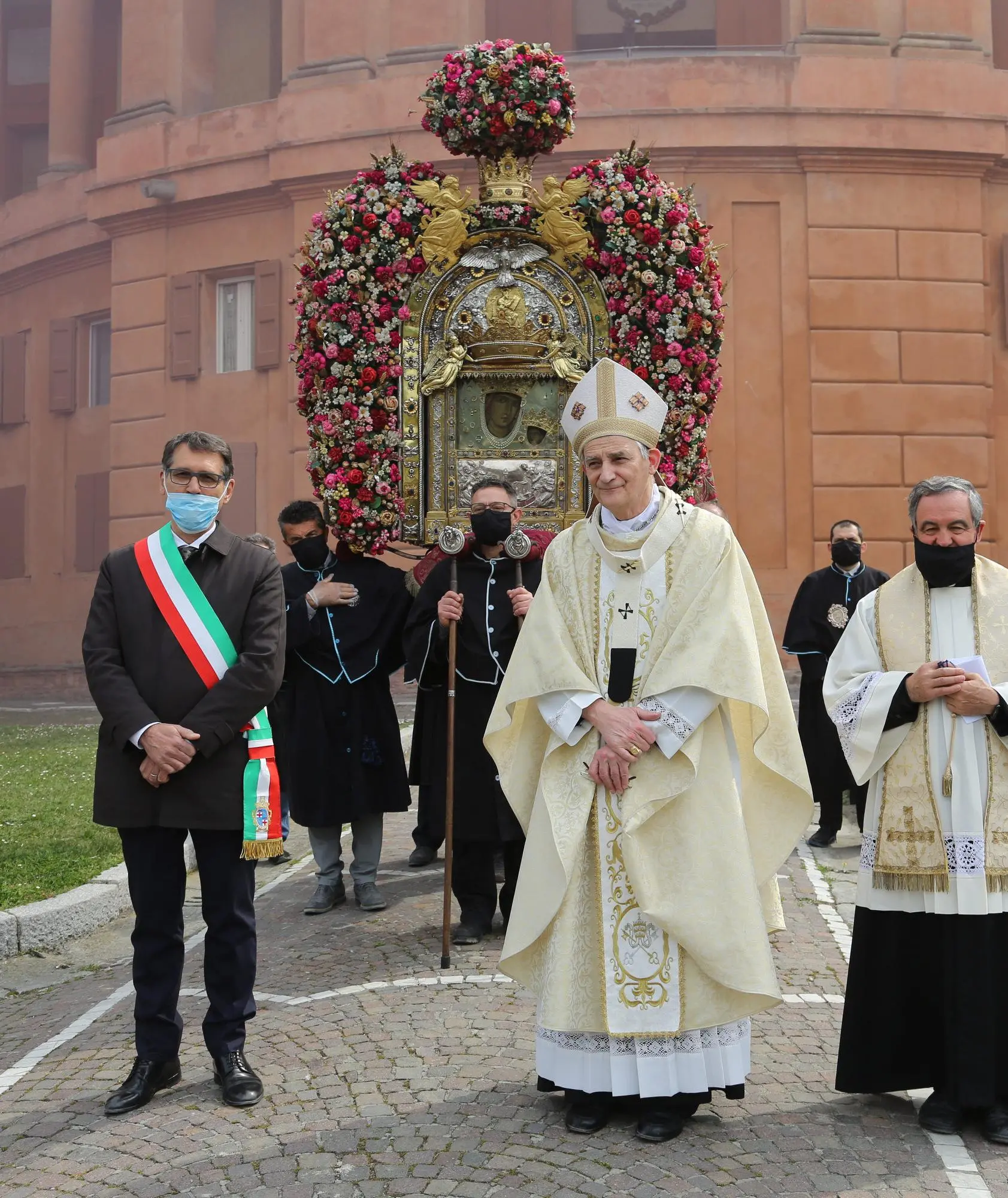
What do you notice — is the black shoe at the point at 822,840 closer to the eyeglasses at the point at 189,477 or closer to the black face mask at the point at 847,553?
the black face mask at the point at 847,553

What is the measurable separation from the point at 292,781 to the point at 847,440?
11374 millimetres

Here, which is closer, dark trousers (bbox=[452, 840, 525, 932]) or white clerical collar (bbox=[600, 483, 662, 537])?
white clerical collar (bbox=[600, 483, 662, 537])

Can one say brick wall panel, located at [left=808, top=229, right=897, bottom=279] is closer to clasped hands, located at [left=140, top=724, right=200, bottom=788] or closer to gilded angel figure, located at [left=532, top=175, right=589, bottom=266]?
gilded angel figure, located at [left=532, top=175, right=589, bottom=266]

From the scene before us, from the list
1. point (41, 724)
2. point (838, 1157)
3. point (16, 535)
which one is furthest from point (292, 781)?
point (16, 535)

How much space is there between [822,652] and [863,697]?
471cm

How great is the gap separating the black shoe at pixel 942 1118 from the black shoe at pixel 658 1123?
73cm

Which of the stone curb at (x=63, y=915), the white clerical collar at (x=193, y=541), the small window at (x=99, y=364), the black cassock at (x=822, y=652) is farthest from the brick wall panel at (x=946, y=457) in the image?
the white clerical collar at (x=193, y=541)

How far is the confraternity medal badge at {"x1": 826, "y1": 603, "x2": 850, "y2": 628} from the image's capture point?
351 inches

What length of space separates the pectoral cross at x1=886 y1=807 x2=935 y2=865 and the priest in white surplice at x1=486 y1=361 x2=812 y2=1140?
11.6 inches

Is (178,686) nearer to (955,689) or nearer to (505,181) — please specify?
(955,689)

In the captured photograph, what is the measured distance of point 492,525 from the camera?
21.5 feet

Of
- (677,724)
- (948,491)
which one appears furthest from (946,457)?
(677,724)

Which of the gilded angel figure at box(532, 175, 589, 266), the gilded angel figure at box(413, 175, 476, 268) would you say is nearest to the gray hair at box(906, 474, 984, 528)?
the gilded angel figure at box(532, 175, 589, 266)

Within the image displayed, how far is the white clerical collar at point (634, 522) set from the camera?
4.46 metres
